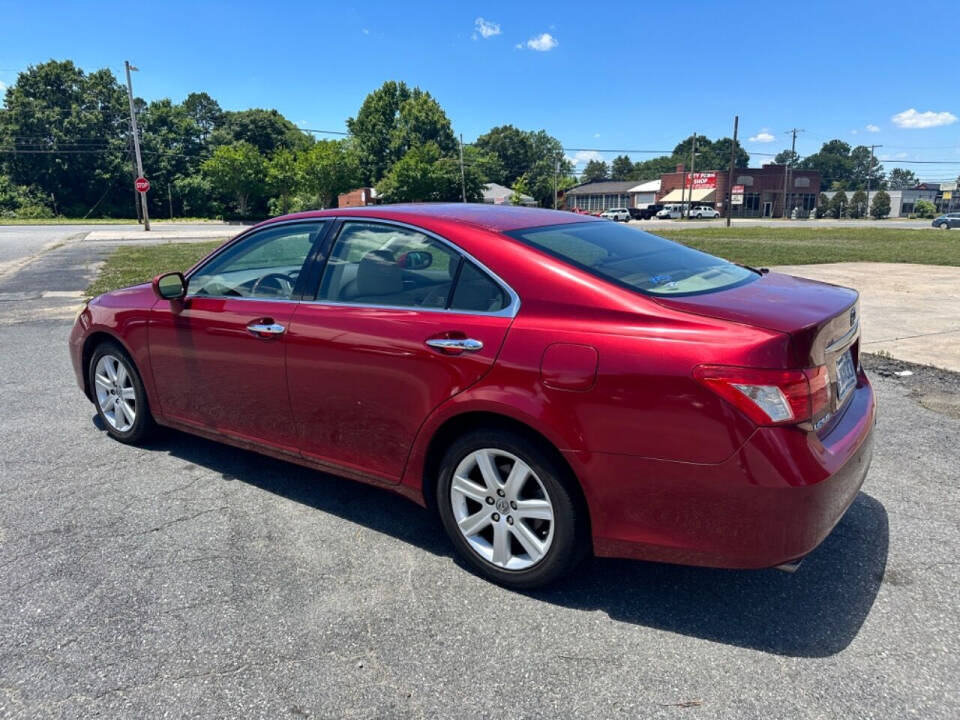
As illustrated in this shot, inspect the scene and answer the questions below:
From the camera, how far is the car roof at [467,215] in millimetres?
3223

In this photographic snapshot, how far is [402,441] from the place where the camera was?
10.1 ft

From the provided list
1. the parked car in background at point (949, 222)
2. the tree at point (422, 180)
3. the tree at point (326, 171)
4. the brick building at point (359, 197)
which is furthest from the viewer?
the brick building at point (359, 197)

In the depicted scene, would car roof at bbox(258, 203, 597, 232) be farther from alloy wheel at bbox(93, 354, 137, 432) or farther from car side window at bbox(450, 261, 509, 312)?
alloy wheel at bbox(93, 354, 137, 432)

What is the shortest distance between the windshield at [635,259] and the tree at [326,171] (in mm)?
58256

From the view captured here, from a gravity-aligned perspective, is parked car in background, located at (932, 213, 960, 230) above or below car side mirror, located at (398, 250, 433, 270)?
below

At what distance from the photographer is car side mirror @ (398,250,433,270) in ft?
10.4

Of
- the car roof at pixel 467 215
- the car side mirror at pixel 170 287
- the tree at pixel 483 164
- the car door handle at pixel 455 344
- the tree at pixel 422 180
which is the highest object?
the tree at pixel 483 164

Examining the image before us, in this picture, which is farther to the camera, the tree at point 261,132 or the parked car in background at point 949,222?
the tree at point 261,132

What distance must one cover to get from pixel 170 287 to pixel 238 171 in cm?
6272

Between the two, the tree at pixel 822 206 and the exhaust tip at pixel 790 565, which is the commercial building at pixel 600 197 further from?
the exhaust tip at pixel 790 565

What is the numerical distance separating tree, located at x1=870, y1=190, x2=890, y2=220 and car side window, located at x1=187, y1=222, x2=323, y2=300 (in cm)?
9478

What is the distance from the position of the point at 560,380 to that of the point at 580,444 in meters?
0.25

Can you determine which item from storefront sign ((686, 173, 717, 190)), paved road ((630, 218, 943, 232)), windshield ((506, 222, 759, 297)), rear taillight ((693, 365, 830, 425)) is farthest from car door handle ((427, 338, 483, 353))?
storefront sign ((686, 173, 717, 190))

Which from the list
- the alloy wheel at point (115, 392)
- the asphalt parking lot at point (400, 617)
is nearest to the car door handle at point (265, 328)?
the asphalt parking lot at point (400, 617)
